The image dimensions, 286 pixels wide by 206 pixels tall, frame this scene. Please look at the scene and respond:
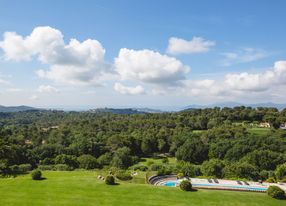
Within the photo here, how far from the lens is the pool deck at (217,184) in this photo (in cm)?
3603

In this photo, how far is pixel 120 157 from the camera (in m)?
61.6

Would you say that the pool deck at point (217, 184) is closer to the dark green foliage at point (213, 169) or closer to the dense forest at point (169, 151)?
the dense forest at point (169, 151)

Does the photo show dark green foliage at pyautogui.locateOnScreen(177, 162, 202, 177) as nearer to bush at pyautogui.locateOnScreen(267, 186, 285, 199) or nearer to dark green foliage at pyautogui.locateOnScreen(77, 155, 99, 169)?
bush at pyautogui.locateOnScreen(267, 186, 285, 199)

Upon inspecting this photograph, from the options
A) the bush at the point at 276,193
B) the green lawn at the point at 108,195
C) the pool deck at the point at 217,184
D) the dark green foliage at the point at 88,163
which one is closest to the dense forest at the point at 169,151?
the dark green foliage at the point at 88,163

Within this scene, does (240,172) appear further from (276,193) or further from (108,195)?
(108,195)

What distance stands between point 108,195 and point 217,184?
14.5m

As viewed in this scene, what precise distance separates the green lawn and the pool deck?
84.2 inches

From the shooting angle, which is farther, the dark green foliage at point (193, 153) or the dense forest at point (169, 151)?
the dark green foliage at point (193, 153)

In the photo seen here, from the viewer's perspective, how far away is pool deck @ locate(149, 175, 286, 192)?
3603cm

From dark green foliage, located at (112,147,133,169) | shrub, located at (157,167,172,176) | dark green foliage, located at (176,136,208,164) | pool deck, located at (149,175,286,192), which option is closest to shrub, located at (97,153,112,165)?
dark green foliage, located at (112,147,133,169)

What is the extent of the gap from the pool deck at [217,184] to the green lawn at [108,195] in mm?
2138

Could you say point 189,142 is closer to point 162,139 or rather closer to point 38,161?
point 162,139

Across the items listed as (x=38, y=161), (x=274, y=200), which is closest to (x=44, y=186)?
(x=274, y=200)

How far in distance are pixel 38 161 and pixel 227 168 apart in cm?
4158
